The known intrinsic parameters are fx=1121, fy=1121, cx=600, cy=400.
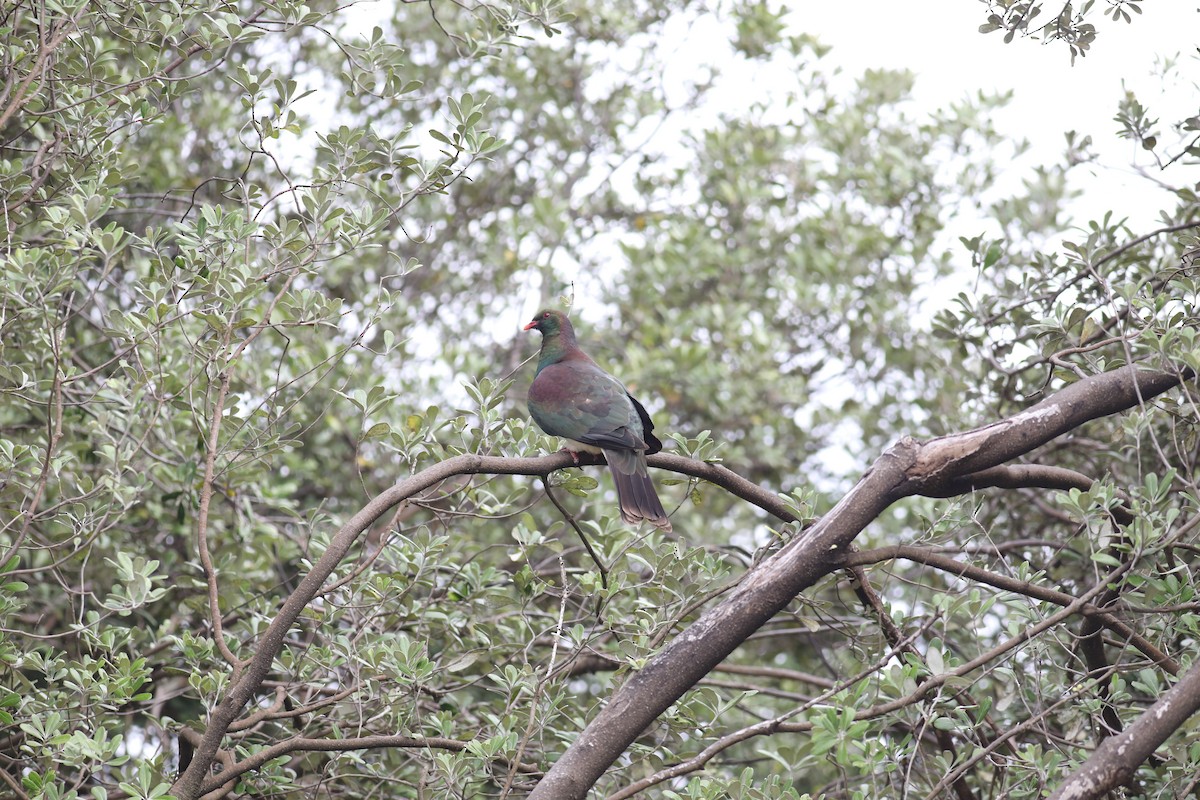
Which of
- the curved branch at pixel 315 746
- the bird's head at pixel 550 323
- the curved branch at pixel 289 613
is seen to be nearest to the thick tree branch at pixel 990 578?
the curved branch at pixel 289 613

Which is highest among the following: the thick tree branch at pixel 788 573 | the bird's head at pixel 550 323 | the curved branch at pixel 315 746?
the bird's head at pixel 550 323

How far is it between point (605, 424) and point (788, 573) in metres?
1.45

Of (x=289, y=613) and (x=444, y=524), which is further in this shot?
(x=444, y=524)

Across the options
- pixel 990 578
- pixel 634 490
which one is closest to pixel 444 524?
pixel 634 490

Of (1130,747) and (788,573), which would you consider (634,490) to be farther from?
(1130,747)

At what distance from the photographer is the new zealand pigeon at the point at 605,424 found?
395cm

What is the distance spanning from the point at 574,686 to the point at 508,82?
13.3ft

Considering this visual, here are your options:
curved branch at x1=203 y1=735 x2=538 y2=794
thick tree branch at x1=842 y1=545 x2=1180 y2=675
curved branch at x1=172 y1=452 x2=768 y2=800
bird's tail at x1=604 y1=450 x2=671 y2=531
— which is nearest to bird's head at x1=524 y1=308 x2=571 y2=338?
bird's tail at x1=604 y1=450 x2=671 y2=531

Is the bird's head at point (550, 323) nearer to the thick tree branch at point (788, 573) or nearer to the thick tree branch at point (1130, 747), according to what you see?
the thick tree branch at point (788, 573)

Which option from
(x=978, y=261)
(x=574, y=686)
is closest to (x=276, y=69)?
(x=574, y=686)

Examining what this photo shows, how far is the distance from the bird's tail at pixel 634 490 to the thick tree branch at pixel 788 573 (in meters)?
0.93

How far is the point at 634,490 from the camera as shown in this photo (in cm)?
398

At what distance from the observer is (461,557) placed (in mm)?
4688

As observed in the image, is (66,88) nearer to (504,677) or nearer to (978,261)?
(504,677)
